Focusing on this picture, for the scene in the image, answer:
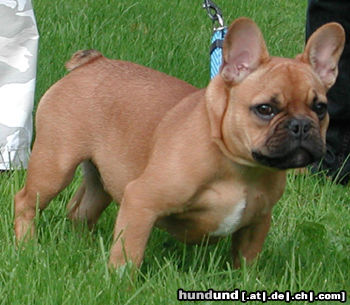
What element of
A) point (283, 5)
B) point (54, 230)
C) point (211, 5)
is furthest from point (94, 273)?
point (283, 5)

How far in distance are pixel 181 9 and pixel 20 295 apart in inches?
180

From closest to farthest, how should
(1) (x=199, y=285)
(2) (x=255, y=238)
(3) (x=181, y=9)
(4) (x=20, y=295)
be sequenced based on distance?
1. (4) (x=20, y=295)
2. (1) (x=199, y=285)
3. (2) (x=255, y=238)
4. (3) (x=181, y=9)

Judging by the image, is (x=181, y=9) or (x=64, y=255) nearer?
(x=64, y=255)

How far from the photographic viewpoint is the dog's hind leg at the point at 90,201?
4.29 m

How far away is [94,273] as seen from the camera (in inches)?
135

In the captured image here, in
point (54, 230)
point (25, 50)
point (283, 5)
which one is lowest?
point (283, 5)

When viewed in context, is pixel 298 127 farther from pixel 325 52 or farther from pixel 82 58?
pixel 82 58

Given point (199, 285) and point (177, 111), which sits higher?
point (177, 111)

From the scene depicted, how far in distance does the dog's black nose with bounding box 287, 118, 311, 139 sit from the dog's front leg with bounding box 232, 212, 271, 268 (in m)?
0.55

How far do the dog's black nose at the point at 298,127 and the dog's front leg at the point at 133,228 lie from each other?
23.8 inches

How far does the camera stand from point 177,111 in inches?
147

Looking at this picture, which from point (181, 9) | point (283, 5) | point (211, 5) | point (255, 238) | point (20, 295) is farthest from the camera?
point (283, 5)

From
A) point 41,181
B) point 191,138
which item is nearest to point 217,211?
point 191,138

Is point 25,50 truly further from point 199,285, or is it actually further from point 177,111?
point 199,285
